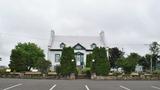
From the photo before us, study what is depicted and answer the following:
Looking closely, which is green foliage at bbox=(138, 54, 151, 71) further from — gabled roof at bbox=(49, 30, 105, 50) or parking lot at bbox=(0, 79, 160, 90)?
parking lot at bbox=(0, 79, 160, 90)

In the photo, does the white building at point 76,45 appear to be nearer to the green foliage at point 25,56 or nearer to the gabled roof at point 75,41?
the gabled roof at point 75,41

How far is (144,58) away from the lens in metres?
128

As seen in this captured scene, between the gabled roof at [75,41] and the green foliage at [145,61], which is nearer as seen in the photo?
the gabled roof at [75,41]

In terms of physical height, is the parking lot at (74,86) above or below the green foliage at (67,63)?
below

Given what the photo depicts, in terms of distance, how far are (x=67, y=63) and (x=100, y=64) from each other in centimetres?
556

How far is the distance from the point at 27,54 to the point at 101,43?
1970 centimetres

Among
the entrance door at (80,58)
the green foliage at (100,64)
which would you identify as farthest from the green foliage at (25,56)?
the green foliage at (100,64)

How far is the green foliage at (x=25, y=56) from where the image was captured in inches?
3342

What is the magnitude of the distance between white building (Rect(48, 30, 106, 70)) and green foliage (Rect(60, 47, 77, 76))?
33405 millimetres

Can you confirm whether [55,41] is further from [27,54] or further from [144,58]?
[144,58]

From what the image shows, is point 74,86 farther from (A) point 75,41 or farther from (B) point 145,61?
(B) point 145,61

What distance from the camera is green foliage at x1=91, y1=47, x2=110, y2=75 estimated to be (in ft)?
206

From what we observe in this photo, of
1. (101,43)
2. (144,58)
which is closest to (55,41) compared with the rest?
(101,43)

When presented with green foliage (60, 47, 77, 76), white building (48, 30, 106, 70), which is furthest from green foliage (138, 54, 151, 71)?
green foliage (60, 47, 77, 76)
